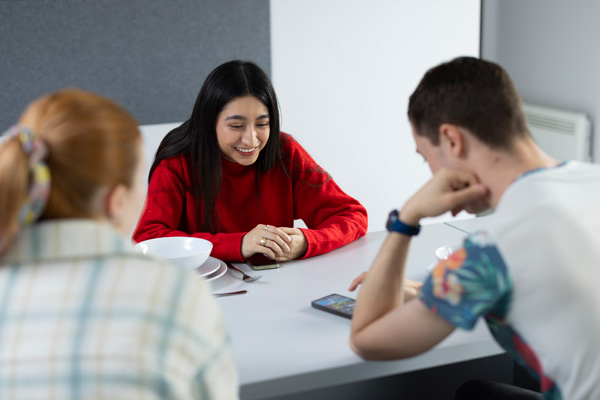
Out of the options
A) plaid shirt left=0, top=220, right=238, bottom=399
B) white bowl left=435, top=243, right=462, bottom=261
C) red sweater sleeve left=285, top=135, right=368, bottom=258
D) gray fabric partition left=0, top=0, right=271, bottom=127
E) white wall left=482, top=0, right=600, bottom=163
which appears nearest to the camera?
A: plaid shirt left=0, top=220, right=238, bottom=399

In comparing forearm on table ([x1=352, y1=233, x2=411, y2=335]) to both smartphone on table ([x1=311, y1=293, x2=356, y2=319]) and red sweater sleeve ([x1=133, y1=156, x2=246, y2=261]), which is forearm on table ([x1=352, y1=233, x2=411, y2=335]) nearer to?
smartphone on table ([x1=311, y1=293, x2=356, y2=319])

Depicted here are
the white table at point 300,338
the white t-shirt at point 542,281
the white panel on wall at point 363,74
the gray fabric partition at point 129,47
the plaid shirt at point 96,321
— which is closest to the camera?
the plaid shirt at point 96,321

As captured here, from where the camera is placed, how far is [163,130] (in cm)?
328

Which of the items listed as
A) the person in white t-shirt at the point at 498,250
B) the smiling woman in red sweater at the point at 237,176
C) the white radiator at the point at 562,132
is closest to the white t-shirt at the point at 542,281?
the person in white t-shirt at the point at 498,250

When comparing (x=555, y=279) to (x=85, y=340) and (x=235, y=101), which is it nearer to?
(x=85, y=340)

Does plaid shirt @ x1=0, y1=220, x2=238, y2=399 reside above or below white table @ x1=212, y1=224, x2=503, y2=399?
above

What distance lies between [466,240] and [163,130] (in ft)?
7.75

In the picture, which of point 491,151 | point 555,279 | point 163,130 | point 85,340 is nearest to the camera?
point 85,340

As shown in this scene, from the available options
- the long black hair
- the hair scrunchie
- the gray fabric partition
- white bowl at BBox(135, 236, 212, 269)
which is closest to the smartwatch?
white bowl at BBox(135, 236, 212, 269)

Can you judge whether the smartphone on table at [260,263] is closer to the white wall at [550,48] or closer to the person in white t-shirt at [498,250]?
the person in white t-shirt at [498,250]

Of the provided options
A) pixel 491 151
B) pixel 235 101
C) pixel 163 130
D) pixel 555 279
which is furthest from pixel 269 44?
pixel 555 279

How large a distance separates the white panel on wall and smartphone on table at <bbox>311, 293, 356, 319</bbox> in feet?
6.83

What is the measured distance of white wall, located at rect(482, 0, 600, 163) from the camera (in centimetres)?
363

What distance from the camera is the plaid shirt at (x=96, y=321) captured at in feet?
2.76
